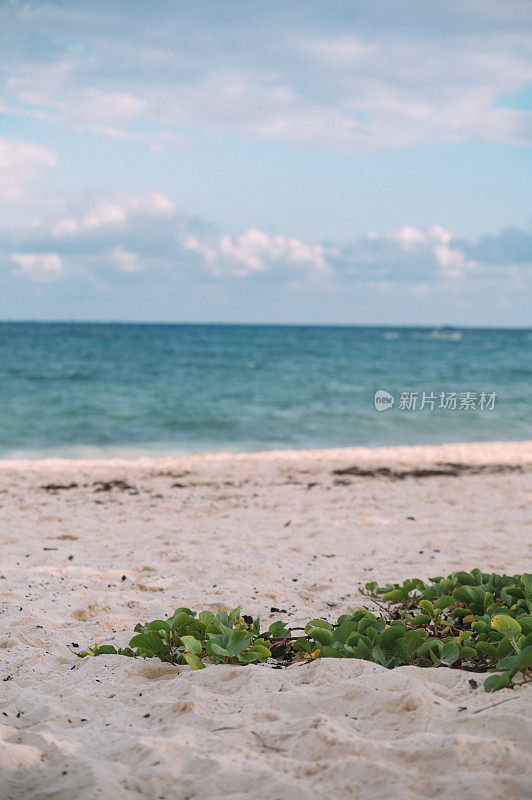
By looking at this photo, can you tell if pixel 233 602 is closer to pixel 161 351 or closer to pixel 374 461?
pixel 374 461

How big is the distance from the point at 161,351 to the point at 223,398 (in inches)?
1120

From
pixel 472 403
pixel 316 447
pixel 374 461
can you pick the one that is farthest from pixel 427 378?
pixel 374 461

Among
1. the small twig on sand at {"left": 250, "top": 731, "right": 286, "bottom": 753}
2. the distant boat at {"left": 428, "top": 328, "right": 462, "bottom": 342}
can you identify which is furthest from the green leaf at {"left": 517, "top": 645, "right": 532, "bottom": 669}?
the distant boat at {"left": 428, "top": 328, "right": 462, "bottom": 342}

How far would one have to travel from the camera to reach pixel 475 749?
1.96m

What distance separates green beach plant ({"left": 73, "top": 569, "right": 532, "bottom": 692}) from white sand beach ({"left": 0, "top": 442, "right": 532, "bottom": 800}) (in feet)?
0.29

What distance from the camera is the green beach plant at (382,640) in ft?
8.57

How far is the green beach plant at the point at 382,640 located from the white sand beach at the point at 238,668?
3.5 inches

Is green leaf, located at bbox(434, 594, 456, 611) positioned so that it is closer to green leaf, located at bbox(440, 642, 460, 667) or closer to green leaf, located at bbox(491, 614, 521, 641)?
green leaf, located at bbox(440, 642, 460, 667)

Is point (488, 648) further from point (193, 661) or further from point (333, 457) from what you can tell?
point (333, 457)

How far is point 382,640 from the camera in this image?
277 centimetres

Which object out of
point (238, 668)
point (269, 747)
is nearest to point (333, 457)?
point (238, 668)

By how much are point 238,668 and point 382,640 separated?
2.12ft

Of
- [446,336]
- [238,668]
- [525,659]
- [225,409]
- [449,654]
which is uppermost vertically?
[446,336]

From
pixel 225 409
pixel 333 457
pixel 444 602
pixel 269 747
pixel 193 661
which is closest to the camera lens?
pixel 269 747
